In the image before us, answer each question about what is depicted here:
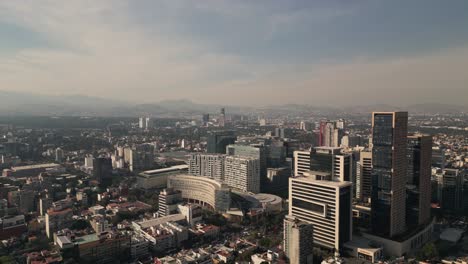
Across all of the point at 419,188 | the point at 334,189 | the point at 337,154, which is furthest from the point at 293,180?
the point at 419,188

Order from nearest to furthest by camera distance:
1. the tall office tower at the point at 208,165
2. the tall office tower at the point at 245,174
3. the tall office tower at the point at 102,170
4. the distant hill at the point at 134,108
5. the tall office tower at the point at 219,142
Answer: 1. the tall office tower at the point at 245,174
2. the tall office tower at the point at 208,165
3. the tall office tower at the point at 102,170
4. the tall office tower at the point at 219,142
5. the distant hill at the point at 134,108

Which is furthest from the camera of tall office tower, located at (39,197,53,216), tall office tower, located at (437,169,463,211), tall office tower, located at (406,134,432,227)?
tall office tower, located at (39,197,53,216)

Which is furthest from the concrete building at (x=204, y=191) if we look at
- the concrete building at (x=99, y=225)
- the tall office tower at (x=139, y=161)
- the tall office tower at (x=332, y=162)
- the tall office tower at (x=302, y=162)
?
the tall office tower at (x=139, y=161)

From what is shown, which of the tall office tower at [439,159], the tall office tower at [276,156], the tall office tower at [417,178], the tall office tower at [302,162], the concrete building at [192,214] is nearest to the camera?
the tall office tower at [417,178]

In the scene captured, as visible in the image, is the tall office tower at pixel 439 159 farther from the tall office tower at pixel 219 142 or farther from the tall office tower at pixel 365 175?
the tall office tower at pixel 219 142

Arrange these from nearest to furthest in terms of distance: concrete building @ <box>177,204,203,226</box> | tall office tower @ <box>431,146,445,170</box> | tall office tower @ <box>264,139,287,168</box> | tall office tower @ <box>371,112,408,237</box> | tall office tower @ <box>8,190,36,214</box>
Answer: tall office tower @ <box>371,112,408,237</box>, concrete building @ <box>177,204,203,226</box>, tall office tower @ <box>8,190,36,214</box>, tall office tower @ <box>431,146,445,170</box>, tall office tower @ <box>264,139,287,168</box>

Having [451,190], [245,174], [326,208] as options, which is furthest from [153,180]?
[451,190]

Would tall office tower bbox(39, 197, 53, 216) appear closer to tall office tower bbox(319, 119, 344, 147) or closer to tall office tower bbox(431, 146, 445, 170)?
tall office tower bbox(431, 146, 445, 170)

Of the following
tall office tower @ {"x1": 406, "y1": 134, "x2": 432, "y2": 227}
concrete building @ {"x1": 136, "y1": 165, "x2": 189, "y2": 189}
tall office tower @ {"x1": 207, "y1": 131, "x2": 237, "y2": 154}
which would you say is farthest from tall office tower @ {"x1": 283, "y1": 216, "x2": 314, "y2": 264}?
tall office tower @ {"x1": 207, "y1": 131, "x2": 237, "y2": 154}
